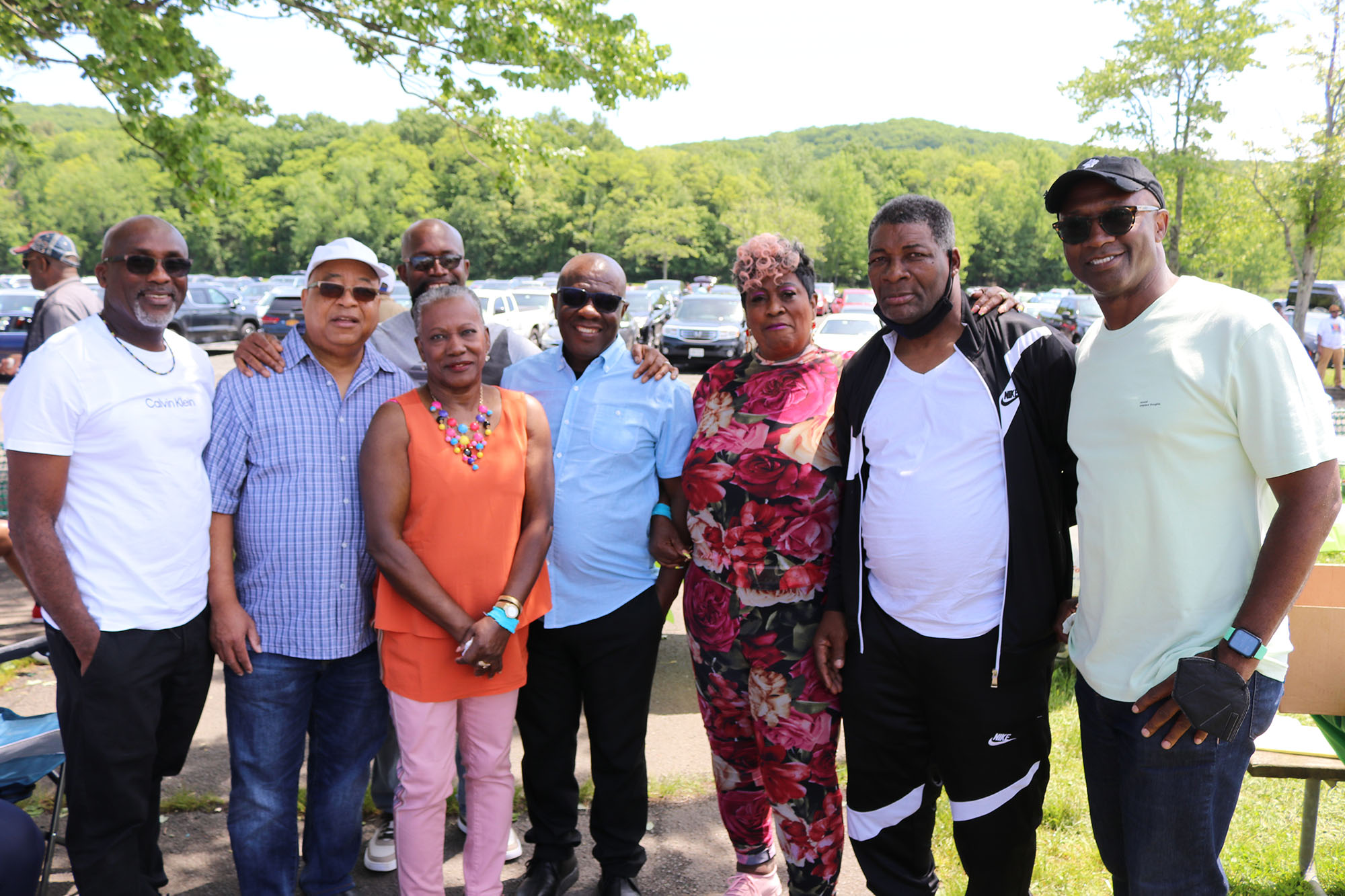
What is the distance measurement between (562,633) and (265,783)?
1042 mm

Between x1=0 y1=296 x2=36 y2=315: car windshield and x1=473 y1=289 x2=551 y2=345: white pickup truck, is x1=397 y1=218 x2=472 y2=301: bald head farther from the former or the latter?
x1=0 y1=296 x2=36 y2=315: car windshield

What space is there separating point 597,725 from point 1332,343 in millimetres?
19780

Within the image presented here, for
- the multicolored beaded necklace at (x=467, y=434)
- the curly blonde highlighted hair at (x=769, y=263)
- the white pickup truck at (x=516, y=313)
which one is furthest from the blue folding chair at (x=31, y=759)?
the white pickup truck at (x=516, y=313)

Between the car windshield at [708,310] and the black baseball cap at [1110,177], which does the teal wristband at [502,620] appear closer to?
the black baseball cap at [1110,177]

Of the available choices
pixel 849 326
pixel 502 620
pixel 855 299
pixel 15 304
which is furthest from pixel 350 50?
pixel 855 299

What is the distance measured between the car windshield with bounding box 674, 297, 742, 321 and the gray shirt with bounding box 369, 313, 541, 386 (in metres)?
17.7

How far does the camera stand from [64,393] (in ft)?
8.25

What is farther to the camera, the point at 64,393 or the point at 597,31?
the point at 597,31

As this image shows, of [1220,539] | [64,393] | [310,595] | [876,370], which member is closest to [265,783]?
[310,595]

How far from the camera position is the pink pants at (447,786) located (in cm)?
282

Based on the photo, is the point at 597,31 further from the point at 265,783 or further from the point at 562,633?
the point at 265,783

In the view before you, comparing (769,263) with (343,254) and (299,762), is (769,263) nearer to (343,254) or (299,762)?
(343,254)

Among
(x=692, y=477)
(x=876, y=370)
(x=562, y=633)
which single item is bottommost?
(x=562, y=633)

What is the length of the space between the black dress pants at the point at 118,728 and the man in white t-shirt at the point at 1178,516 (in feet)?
8.70
